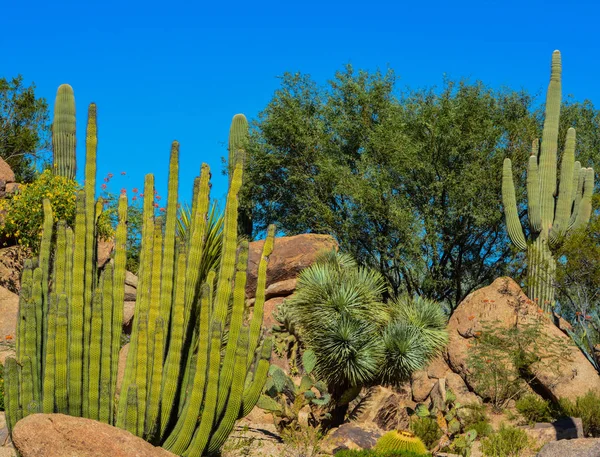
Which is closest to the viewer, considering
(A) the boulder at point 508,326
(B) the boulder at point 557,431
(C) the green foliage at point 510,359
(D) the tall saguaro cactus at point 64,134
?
(B) the boulder at point 557,431

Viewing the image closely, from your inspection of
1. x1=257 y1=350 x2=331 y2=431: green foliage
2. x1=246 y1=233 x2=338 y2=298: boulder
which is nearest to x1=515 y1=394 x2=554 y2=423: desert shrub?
x1=257 y1=350 x2=331 y2=431: green foliage

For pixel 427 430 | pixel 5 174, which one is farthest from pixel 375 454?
pixel 5 174

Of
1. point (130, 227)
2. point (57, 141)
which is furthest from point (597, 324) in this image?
point (57, 141)

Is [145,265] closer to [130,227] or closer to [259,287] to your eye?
[259,287]

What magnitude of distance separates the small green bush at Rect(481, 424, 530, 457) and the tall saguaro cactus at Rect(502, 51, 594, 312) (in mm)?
6406

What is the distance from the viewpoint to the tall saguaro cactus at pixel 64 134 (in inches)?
853

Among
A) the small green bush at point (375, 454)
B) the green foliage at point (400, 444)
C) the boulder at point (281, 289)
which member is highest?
the boulder at point (281, 289)

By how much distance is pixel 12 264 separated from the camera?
18406 mm

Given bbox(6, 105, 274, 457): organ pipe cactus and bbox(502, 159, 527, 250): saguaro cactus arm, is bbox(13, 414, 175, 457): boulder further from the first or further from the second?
bbox(502, 159, 527, 250): saguaro cactus arm

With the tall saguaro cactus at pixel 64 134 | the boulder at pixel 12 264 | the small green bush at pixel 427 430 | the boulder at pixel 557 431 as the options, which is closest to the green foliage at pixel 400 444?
the small green bush at pixel 427 430

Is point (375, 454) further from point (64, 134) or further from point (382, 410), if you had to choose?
point (64, 134)

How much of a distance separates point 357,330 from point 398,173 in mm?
8634

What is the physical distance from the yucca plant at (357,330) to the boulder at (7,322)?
521cm

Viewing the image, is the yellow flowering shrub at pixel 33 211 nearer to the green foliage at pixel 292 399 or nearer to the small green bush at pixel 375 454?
the green foliage at pixel 292 399
